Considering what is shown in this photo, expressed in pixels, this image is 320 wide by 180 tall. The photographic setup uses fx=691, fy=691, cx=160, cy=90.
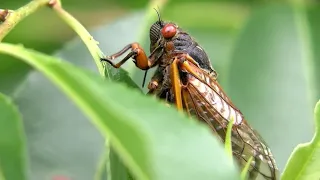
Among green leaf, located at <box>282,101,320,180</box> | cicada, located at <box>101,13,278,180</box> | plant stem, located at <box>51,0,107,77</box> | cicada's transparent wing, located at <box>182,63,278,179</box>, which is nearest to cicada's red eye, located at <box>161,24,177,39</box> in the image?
cicada, located at <box>101,13,278,180</box>

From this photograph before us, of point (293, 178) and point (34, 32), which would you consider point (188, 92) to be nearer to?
point (293, 178)

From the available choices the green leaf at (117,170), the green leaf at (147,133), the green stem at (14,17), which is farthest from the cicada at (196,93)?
the green leaf at (147,133)

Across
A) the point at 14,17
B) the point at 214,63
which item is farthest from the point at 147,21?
the point at 14,17

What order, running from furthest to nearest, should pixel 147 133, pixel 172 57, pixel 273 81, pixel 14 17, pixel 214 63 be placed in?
pixel 214 63
pixel 273 81
pixel 172 57
pixel 14 17
pixel 147 133

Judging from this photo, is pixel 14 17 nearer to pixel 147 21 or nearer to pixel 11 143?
pixel 11 143

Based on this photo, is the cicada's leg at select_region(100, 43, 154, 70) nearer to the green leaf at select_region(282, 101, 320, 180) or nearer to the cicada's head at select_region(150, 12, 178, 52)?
the cicada's head at select_region(150, 12, 178, 52)

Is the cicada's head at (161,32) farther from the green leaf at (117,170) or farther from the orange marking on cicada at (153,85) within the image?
the green leaf at (117,170)
